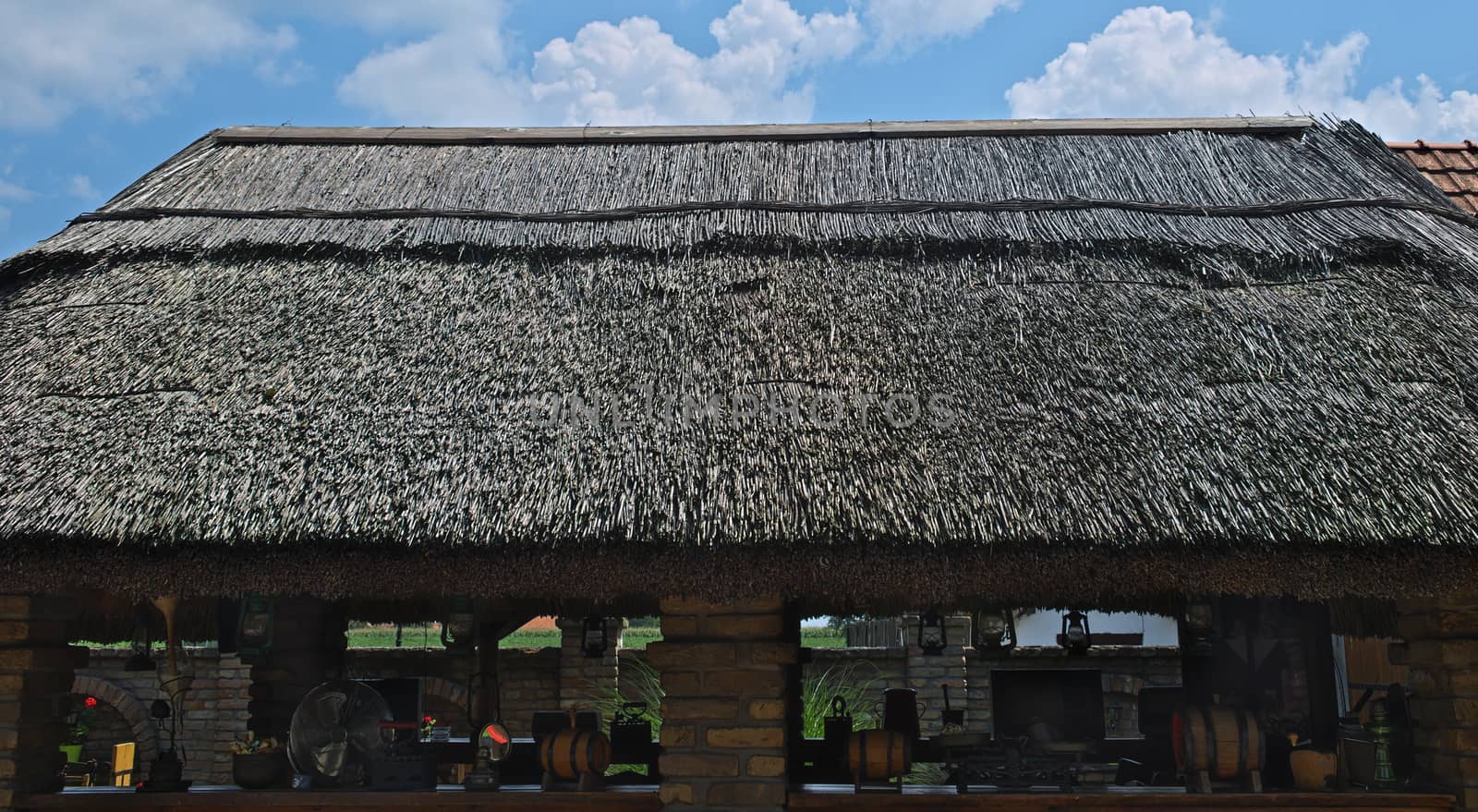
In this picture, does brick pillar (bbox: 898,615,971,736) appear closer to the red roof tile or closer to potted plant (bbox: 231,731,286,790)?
the red roof tile

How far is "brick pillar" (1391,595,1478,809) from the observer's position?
4.04 metres

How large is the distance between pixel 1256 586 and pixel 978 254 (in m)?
2.04

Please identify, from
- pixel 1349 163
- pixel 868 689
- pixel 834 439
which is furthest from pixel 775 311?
pixel 868 689

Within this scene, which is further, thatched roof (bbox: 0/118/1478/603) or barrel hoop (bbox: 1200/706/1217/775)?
barrel hoop (bbox: 1200/706/1217/775)

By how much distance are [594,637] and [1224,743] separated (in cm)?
392

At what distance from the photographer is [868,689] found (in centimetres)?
1016

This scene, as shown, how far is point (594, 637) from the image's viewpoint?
6.90m

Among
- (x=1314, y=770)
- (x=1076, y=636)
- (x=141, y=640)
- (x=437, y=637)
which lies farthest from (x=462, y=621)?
(x=437, y=637)

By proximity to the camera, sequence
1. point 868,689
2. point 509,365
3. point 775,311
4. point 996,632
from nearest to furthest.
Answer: point 509,365 → point 775,311 → point 996,632 → point 868,689

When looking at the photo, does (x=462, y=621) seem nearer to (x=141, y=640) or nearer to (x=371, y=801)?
(x=371, y=801)

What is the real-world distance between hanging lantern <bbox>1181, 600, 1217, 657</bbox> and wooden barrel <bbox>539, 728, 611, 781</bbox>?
3227 mm

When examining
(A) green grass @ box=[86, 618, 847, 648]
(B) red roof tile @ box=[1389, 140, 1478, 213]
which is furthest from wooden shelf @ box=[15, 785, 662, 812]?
(A) green grass @ box=[86, 618, 847, 648]

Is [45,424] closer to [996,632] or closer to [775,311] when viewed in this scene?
[775,311]

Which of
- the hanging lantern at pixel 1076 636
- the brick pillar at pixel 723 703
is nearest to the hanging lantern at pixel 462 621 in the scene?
the brick pillar at pixel 723 703
